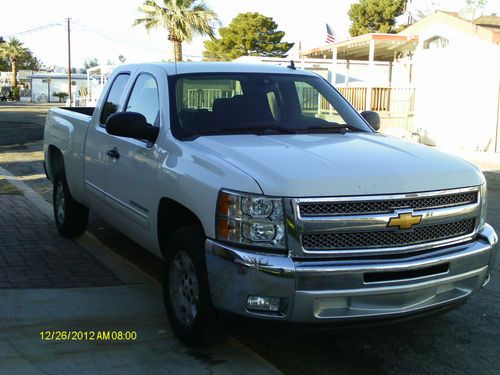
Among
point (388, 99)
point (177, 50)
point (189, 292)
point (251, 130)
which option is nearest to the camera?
point (189, 292)

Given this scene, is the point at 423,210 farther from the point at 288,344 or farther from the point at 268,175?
the point at 288,344

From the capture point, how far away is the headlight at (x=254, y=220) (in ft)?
10.2

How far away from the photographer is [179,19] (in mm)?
30531

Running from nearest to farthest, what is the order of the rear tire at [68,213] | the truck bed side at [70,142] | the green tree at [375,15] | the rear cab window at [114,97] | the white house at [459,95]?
the rear cab window at [114,97] < the truck bed side at [70,142] < the rear tire at [68,213] < the white house at [459,95] < the green tree at [375,15]

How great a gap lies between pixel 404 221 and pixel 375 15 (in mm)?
49732

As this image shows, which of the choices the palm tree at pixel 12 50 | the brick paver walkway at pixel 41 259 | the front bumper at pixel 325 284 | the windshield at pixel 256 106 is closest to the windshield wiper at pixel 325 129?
the windshield at pixel 256 106

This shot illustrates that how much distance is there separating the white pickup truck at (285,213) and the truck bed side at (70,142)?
123 centimetres

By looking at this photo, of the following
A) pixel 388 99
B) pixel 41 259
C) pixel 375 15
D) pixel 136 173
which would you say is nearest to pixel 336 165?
pixel 136 173

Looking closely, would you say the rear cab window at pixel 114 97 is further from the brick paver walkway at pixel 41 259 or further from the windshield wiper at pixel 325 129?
the windshield wiper at pixel 325 129

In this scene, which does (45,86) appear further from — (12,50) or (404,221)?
(404,221)

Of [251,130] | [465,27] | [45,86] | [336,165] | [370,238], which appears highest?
[465,27]

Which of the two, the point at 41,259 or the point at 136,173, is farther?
the point at 41,259

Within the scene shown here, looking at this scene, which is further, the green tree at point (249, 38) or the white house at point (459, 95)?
the green tree at point (249, 38)

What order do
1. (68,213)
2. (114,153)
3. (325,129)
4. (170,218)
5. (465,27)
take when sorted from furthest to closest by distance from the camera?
(465,27) → (68,213) → (114,153) → (325,129) → (170,218)
